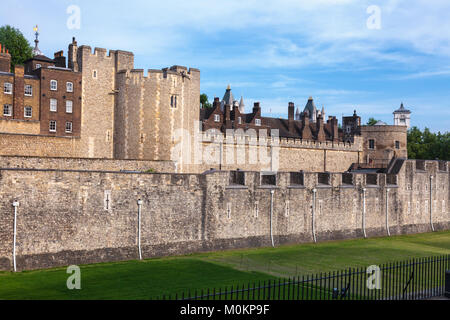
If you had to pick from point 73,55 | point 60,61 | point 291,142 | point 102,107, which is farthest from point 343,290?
point 291,142

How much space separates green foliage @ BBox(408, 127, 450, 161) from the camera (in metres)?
81.3

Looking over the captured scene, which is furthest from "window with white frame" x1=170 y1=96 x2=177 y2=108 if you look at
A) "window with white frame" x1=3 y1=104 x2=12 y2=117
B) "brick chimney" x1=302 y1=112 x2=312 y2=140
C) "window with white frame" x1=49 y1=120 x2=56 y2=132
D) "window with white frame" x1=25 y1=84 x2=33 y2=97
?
"brick chimney" x1=302 y1=112 x2=312 y2=140

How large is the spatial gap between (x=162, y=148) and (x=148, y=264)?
17854 millimetres

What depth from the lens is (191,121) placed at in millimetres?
43281

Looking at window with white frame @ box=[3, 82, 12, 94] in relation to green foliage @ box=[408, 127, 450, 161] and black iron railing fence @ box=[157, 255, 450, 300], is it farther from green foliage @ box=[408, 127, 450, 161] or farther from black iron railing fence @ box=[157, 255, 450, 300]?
green foliage @ box=[408, 127, 450, 161]

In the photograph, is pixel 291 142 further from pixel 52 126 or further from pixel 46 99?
pixel 46 99

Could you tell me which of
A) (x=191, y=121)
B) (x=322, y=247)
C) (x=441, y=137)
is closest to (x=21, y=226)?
(x=322, y=247)

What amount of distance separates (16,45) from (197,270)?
46024 millimetres

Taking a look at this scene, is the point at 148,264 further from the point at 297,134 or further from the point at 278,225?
the point at 297,134

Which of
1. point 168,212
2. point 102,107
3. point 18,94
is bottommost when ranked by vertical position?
point 168,212

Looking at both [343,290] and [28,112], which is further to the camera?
[28,112]

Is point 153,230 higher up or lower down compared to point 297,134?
lower down

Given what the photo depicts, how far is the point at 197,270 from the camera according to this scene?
2181 cm

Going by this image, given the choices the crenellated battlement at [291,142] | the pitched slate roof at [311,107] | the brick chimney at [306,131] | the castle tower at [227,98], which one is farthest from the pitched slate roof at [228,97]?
the crenellated battlement at [291,142]
